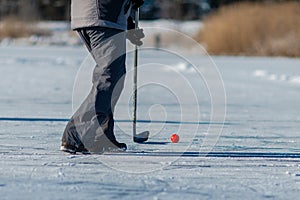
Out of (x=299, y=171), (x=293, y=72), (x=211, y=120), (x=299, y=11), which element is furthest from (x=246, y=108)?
(x=299, y=11)

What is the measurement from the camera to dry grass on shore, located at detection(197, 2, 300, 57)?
28.7 m

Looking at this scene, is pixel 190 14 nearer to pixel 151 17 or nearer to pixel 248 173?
pixel 151 17

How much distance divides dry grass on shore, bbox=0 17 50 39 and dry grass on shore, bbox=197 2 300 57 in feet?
43.5

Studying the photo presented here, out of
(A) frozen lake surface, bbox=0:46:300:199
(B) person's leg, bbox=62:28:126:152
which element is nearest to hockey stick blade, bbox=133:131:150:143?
(A) frozen lake surface, bbox=0:46:300:199

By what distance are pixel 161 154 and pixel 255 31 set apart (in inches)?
968

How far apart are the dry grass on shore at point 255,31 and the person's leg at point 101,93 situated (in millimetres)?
24002

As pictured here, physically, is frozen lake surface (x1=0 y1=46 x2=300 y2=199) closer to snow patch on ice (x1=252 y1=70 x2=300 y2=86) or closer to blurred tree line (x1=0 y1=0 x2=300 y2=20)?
snow patch on ice (x1=252 y1=70 x2=300 y2=86)

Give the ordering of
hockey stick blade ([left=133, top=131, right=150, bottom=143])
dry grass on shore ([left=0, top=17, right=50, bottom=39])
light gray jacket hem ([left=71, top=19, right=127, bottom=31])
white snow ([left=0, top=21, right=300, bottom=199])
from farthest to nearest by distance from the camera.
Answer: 1. dry grass on shore ([left=0, top=17, right=50, bottom=39])
2. hockey stick blade ([left=133, top=131, right=150, bottom=143])
3. light gray jacket hem ([left=71, top=19, right=127, bottom=31])
4. white snow ([left=0, top=21, right=300, bottom=199])

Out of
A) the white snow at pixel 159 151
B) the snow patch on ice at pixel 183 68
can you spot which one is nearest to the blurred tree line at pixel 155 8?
the snow patch on ice at pixel 183 68

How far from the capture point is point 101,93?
5094mm

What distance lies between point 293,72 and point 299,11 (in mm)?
10366

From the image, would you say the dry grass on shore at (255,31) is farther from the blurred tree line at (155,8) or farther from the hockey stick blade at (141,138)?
the blurred tree line at (155,8)

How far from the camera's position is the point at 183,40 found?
110ft

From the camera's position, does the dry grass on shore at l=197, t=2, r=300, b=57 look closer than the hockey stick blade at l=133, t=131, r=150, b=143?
No
